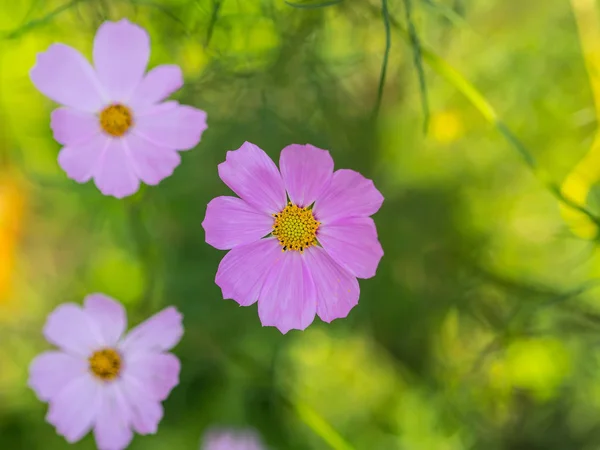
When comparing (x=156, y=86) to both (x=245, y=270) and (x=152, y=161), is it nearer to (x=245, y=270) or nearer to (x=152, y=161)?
(x=152, y=161)

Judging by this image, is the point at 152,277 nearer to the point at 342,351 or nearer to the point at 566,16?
the point at 342,351

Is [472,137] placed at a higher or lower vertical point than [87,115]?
higher

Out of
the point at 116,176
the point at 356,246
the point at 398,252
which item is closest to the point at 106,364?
the point at 116,176

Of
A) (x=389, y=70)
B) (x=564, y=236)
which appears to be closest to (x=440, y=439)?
(x=564, y=236)

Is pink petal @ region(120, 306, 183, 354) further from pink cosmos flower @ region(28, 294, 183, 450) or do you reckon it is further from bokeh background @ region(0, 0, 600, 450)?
bokeh background @ region(0, 0, 600, 450)

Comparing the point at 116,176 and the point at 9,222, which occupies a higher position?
the point at 9,222

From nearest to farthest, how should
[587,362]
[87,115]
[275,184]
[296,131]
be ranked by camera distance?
[275,184] < [87,115] < [296,131] < [587,362]

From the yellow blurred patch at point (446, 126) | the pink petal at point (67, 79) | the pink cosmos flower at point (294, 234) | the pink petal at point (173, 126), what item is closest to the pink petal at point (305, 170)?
the pink cosmos flower at point (294, 234)
